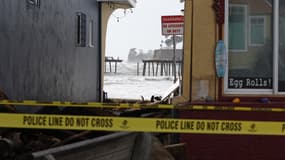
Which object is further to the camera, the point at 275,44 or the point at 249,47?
the point at 249,47

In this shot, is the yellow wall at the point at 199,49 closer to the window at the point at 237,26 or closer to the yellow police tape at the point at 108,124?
the window at the point at 237,26

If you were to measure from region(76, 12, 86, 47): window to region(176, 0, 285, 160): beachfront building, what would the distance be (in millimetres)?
5616

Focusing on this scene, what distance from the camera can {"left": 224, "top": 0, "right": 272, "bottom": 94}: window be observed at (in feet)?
23.1

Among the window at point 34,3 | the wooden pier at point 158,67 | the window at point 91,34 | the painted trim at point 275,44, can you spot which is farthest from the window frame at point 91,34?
the wooden pier at point 158,67

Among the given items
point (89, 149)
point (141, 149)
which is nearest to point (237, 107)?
point (141, 149)

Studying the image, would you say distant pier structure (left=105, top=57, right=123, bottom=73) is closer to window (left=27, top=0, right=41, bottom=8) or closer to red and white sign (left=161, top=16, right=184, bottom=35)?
red and white sign (left=161, top=16, right=184, bottom=35)

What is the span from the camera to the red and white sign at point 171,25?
14.8 m

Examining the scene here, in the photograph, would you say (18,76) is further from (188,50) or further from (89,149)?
(89,149)

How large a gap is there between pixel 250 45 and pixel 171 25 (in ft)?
25.9

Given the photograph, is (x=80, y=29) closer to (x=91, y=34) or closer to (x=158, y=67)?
(x=91, y=34)

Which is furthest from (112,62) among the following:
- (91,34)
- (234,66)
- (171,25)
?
(234,66)

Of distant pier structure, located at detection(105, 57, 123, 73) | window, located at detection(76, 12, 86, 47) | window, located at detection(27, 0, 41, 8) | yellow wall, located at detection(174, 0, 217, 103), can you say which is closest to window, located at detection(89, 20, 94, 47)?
window, located at detection(76, 12, 86, 47)

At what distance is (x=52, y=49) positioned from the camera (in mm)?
10148

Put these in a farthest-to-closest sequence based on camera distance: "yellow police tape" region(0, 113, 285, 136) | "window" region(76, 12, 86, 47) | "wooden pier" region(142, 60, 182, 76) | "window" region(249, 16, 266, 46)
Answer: "wooden pier" region(142, 60, 182, 76)
"window" region(76, 12, 86, 47)
"window" region(249, 16, 266, 46)
"yellow police tape" region(0, 113, 285, 136)
